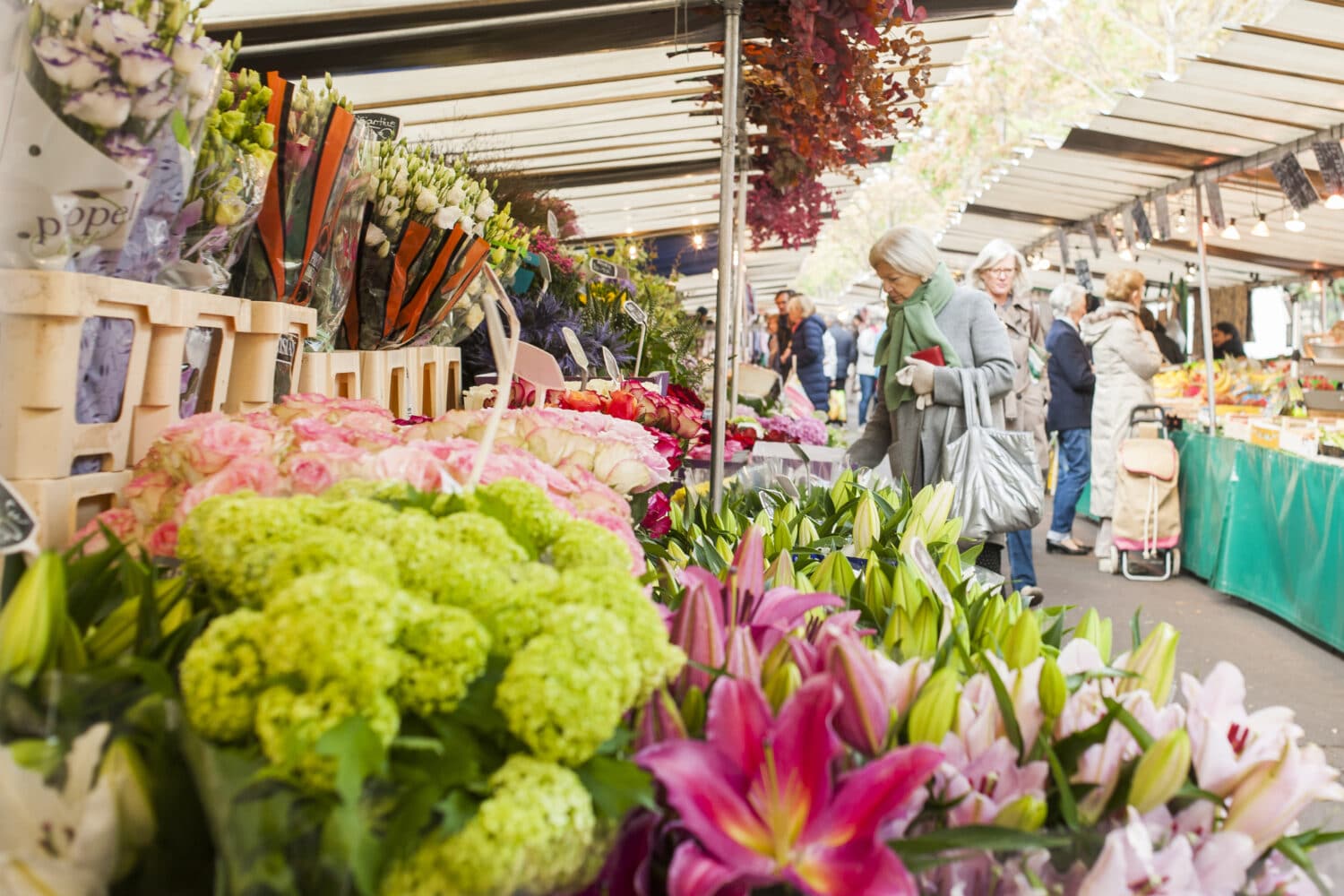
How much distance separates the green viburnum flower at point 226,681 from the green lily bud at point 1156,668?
0.81 meters

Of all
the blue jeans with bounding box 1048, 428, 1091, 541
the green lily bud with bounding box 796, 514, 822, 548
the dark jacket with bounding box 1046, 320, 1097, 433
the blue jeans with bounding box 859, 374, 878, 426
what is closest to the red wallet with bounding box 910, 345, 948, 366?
the green lily bud with bounding box 796, 514, 822, 548

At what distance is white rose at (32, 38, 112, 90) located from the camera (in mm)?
967

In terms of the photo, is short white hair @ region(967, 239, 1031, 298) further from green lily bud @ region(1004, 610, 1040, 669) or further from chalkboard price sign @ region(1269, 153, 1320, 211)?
green lily bud @ region(1004, 610, 1040, 669)

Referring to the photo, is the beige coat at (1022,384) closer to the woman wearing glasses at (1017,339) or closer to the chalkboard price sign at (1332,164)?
the woman wearing glasses at (1017,339)

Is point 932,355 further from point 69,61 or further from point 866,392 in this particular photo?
point 866,392

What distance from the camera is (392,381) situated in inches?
89.4

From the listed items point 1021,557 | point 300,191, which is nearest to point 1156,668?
point 300,191

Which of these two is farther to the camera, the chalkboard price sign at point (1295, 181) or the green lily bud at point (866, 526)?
the chalkboard price sign at point (1295, 181)

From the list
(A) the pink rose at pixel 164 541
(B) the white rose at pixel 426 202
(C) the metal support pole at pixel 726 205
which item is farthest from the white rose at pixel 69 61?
(C) the metal support pole at pixel 726 205

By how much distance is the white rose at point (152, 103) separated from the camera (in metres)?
1.03

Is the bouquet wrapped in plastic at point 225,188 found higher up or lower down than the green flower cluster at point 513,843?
higher up

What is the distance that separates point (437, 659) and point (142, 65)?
684 mm

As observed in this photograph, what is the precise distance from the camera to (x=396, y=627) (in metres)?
0.67

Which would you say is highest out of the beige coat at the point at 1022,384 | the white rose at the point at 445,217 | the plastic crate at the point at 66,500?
the beige coat at the point at 1022,384
